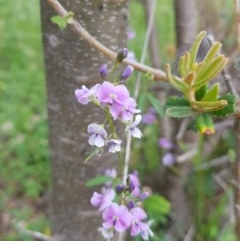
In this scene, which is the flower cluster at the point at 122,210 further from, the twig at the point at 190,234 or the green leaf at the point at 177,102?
the twig at the point at 190,234

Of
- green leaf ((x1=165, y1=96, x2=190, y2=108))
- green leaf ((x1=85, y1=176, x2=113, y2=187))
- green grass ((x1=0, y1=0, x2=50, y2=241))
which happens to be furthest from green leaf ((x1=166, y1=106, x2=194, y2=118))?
green grass ((x1=0, y1=0, x2=50, y2=241))

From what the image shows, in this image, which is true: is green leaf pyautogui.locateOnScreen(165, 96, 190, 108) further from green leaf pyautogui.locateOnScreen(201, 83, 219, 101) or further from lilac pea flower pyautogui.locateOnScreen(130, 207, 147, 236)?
lilac pea flower pyautogui.locateOnScreen(130, 207, 147, 236)

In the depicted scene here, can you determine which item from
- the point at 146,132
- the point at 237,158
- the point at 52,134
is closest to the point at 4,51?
the point at 146,132

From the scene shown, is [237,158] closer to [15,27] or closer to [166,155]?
[166,155]

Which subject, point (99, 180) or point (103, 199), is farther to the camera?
point (99, 180)

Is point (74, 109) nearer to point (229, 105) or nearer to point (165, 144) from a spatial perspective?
point (229, 105)

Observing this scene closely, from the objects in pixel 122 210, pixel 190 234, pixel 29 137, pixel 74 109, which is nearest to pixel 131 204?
pixel 122 210
